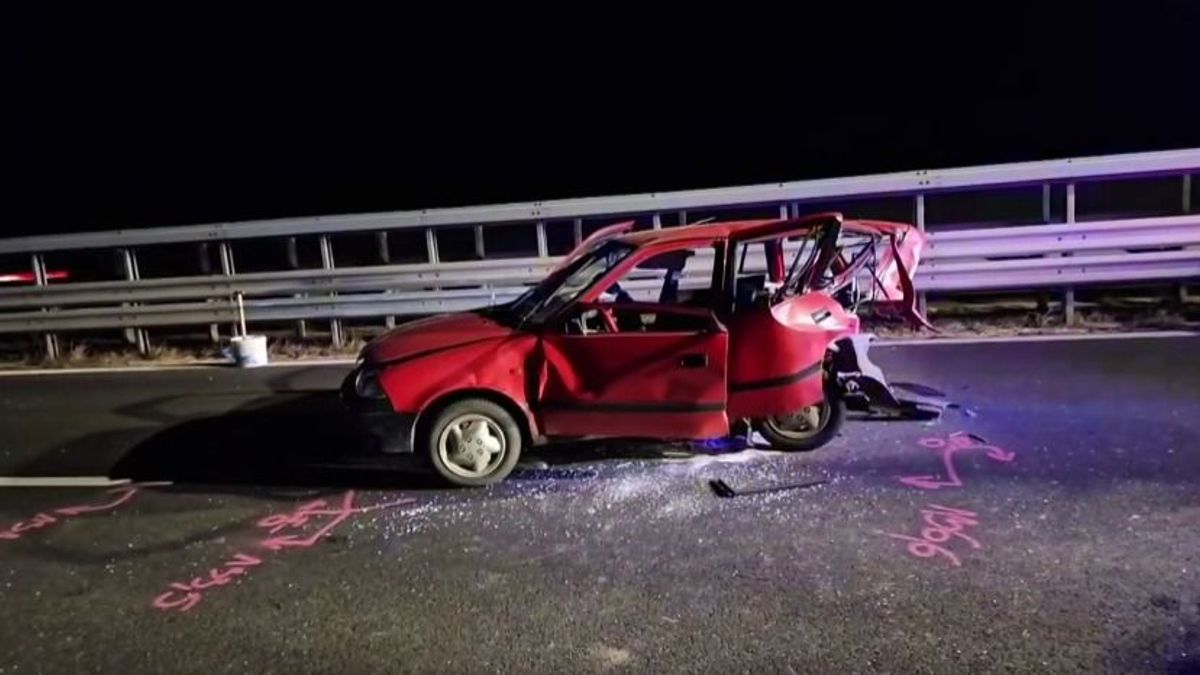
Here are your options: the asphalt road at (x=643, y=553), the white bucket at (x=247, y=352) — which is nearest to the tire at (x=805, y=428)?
the asphalt road at (x=643, y=553)

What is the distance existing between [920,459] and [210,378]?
6.27 m

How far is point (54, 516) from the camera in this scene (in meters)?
5.24

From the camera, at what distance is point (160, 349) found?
401 inches

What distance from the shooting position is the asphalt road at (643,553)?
136 inches

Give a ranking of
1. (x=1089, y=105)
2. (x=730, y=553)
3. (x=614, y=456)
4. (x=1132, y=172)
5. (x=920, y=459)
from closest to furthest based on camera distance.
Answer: (x=730, y=553), (x=920, y=459), (x=614, y=456), (x=1132, y=172), (x=1089, y=105)

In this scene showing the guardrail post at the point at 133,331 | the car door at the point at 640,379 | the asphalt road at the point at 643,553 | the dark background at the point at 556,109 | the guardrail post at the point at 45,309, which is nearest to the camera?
the asphalt road at the point at 643,553

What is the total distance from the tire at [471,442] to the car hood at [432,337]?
0.39m

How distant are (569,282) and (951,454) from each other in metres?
2.42

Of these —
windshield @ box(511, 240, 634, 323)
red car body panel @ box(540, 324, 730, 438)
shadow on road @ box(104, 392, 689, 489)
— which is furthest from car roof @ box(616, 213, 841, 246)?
shadow on road @ box(104, 392, 689, 489)

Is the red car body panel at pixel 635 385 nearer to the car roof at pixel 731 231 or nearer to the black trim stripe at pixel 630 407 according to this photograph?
the black trim stripe at pixel 630 407

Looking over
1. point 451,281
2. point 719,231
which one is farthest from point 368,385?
point 451,281

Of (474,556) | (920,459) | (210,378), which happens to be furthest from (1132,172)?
(210,378)

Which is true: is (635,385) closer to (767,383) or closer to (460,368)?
(767,383)

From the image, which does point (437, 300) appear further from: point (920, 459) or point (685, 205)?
point (920, 459)
